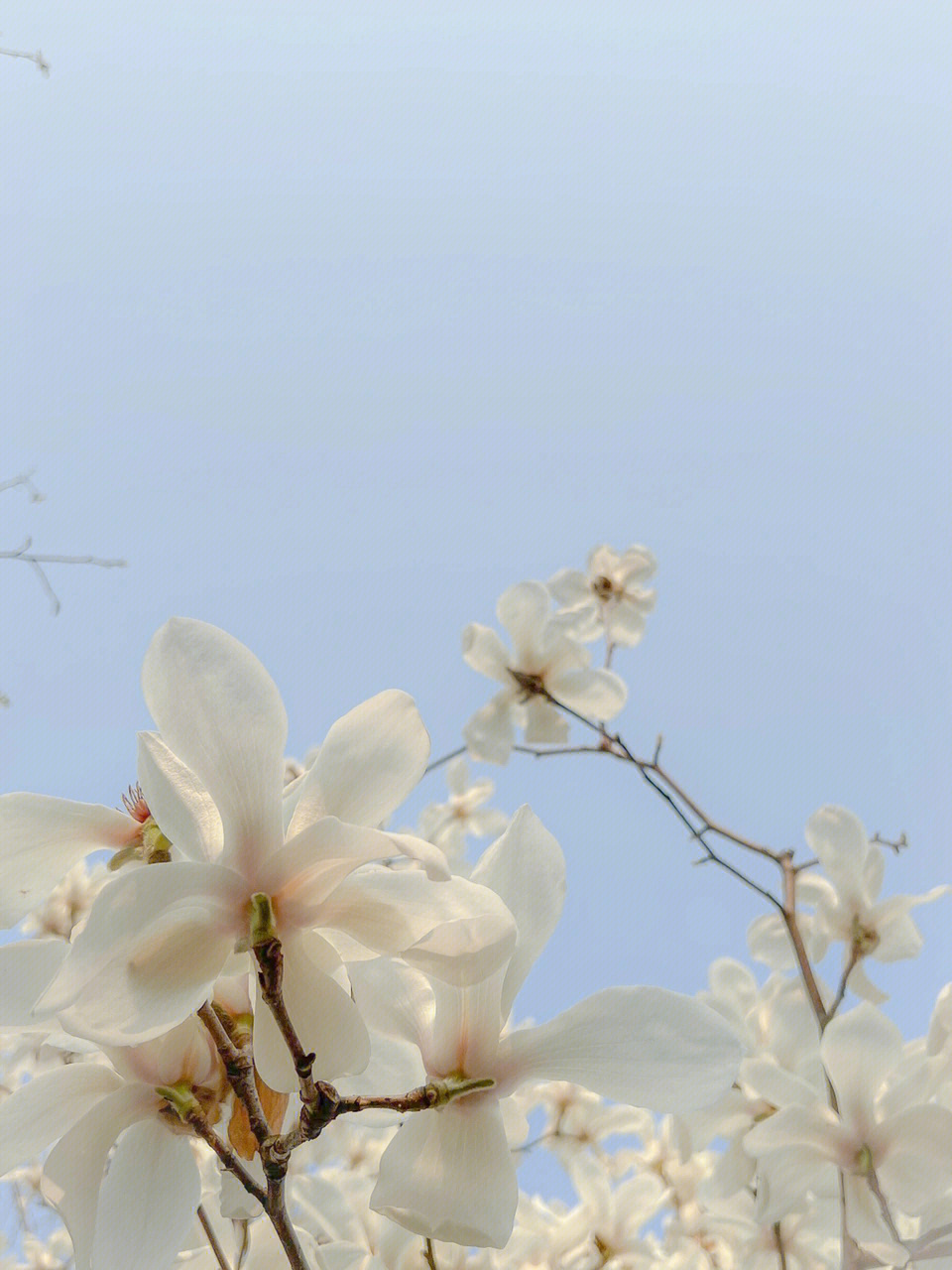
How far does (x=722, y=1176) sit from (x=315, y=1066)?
0.74 meters

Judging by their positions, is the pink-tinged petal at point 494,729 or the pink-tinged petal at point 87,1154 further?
the pink-tinged petal at point 494,729

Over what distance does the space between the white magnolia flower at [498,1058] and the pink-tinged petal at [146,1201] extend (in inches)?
4.2

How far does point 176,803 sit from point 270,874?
0.17 ft

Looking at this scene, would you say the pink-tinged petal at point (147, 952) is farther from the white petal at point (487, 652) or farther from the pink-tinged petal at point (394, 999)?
the white petal at point (487, 652)

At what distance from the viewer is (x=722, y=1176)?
1007mm

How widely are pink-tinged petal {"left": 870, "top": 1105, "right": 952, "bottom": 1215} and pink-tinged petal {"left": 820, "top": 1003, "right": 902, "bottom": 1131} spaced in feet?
0.07

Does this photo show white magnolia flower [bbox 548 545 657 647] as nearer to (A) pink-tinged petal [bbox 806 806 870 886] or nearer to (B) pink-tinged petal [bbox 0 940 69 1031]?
(A) pink-tinged petal [bbox 806 806 870 886]

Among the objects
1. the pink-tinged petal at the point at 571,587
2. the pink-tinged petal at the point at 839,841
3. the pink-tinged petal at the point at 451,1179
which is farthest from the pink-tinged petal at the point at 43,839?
the pink-tinged petal at the point at 571,587

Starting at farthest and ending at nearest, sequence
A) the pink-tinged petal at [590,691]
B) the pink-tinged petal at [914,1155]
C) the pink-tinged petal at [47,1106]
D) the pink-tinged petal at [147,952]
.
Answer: the pink-tinged petal at [590,691]
the pink-tinged petal at [914,1155]
the pink-tinged petal at [47,1106]
the pink-tinged petal at [147,952]

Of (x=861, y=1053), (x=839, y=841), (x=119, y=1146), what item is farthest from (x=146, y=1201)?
(x=839, y=841)

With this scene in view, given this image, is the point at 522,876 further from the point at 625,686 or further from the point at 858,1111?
the point at 625,686

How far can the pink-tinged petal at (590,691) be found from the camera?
6.20 feet

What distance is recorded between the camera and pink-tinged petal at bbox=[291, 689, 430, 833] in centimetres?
47

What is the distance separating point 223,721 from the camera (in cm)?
45
